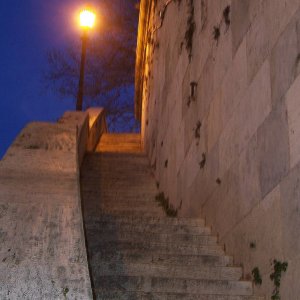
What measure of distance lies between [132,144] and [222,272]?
11.1m

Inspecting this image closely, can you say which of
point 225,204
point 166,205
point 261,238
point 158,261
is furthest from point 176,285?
point 166,205

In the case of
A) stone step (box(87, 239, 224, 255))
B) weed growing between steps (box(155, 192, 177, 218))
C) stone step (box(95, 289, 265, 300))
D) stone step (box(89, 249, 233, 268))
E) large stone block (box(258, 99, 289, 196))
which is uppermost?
weed growing between steps (box(155, 192, 177, 218))

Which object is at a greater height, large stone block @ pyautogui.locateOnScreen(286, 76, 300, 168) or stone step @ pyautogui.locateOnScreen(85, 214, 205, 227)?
large stone block @ pyautogui.locateOnScreen(286, 76, 300, 168)

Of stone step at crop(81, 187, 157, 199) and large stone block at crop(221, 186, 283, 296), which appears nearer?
large stone block at crop(221, 186, 283, 296)

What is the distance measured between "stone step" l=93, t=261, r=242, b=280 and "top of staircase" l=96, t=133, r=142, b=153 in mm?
9468

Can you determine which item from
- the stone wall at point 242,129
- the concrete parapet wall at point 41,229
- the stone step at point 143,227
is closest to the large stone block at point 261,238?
the stone wall at point 242,129

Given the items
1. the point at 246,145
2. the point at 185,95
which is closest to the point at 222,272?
the point at 246,145

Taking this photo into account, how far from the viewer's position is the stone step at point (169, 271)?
496 cm

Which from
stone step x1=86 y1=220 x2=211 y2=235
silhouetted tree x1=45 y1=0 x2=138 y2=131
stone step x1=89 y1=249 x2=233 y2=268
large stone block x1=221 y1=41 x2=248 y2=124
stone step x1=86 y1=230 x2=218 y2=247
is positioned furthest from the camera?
silhouetted tree x1=45 y1=0 x2=138 y2=131

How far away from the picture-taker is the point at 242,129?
208 inches

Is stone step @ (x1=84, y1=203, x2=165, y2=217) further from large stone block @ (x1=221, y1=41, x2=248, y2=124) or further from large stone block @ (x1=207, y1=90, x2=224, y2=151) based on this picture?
large stone block @ (x1=221, y1=41, x2=248, y2=124)

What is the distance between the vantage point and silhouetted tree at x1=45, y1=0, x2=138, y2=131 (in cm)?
2448

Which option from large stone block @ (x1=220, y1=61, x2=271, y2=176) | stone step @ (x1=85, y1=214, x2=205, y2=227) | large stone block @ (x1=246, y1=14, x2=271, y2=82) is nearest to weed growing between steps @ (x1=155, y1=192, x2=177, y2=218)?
stone step @ (x1=85, y1=214, x2=205, y2=227)

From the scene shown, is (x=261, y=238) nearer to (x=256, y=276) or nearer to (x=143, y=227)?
(x=256, y=276)
